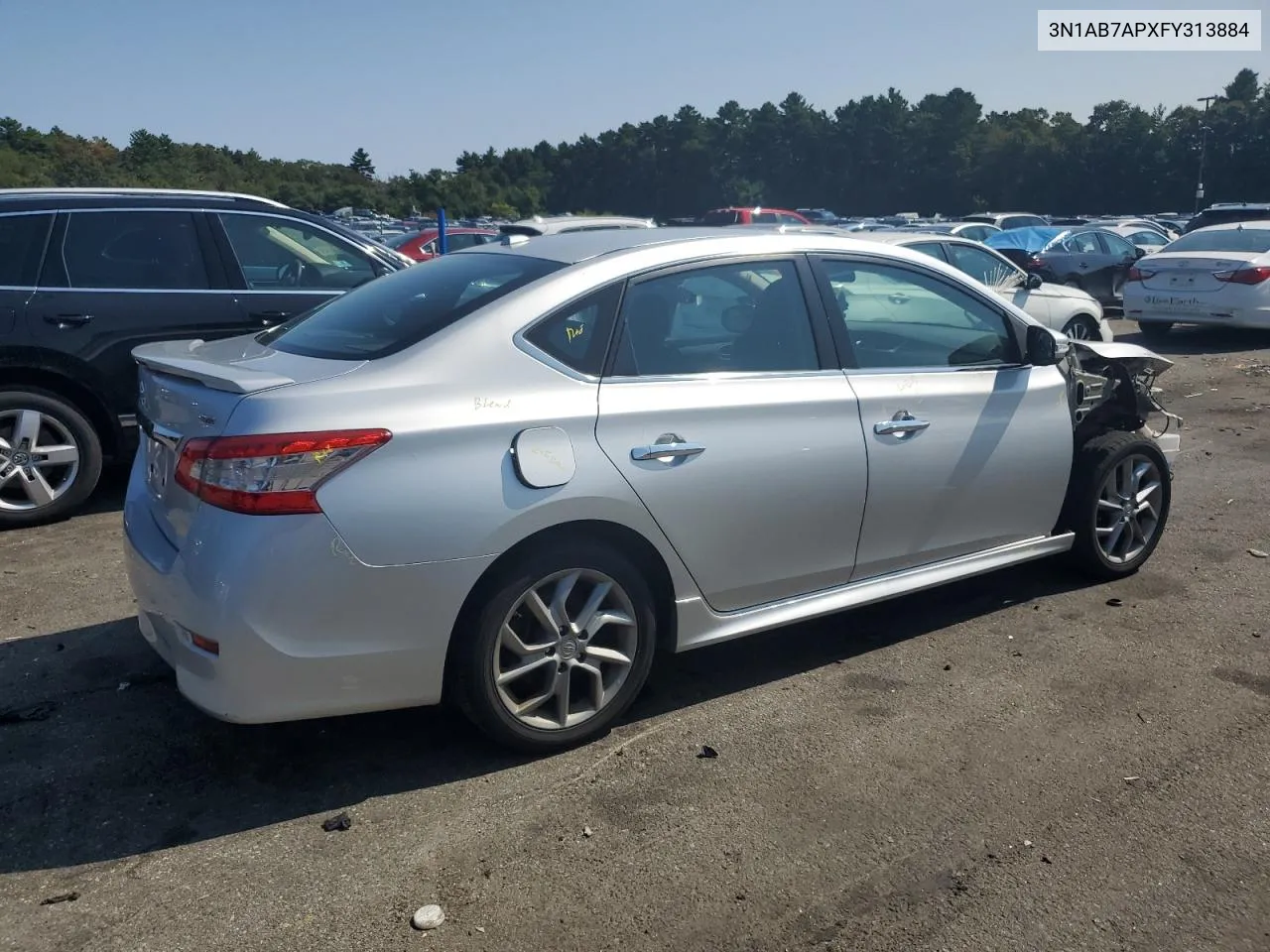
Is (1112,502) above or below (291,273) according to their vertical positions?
below

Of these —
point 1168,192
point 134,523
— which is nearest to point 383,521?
point 134,523

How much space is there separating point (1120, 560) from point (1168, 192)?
6928cm

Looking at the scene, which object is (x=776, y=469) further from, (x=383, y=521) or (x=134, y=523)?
(x=134, y=523)

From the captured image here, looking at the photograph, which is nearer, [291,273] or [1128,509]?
[1128,509]

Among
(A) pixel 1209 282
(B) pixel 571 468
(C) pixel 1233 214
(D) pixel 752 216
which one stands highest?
(D) pixel 752 216

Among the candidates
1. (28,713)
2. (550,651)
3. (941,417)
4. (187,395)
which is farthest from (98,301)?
(941,417)

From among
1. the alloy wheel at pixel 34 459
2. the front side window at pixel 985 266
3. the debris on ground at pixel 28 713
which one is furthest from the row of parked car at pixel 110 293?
the front side window at pixel 985 266

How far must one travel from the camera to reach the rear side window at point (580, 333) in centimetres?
372

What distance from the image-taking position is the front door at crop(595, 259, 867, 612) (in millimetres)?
3781

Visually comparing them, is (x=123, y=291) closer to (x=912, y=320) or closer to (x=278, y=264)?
(x=278, y=264)

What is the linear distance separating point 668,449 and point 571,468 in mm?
385

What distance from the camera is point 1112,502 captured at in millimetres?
5332

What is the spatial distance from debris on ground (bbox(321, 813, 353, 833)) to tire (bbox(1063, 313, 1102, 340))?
374 inches

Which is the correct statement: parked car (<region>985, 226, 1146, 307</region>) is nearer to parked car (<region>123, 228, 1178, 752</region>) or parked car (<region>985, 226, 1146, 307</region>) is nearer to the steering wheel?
the steering wheel
